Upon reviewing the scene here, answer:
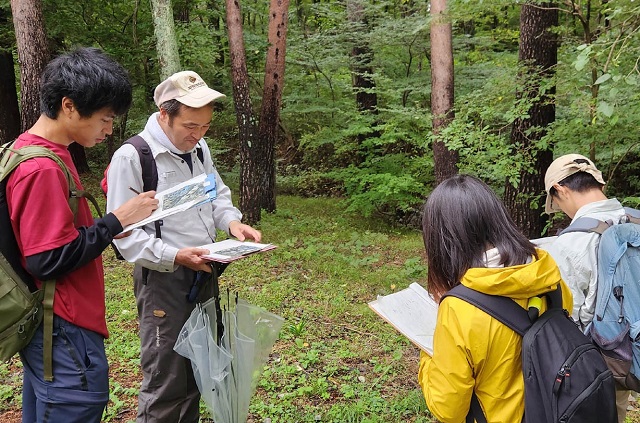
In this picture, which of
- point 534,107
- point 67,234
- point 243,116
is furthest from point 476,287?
point 243,116

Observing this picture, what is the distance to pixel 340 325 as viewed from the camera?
183 inches

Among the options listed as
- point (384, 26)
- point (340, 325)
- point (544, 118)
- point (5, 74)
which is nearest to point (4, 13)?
point (5, 74)

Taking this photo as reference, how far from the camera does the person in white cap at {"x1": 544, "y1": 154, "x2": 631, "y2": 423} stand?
2.21 meters

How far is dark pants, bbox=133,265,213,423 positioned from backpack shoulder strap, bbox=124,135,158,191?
419mm

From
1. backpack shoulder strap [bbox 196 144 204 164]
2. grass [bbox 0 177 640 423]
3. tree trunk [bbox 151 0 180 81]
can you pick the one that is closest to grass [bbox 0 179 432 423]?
grass [bbox 0 177 640 423]

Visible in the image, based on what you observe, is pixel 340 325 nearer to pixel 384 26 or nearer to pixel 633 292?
pixel 633 292

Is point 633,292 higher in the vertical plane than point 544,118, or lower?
lower

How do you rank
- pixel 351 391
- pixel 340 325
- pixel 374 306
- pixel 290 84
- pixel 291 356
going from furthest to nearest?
pixel 290 84, pixel 340 325, pixel 291 356, pixel 351 391, pixel 374 306

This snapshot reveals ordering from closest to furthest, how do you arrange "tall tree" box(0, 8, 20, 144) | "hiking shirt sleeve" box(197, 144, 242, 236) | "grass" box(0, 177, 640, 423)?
"hiking shirt sleeve" box(197, 144, 242, 236)
"grass" box(0, 177, 640, 423)
"tall tree" box(0, 8, 20, 144)

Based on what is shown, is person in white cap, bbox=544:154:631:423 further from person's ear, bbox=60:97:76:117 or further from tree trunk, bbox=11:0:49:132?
tree trunk, bbox=11:0:49:132

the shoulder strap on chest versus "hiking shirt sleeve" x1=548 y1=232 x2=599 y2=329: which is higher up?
the shoulder strap on chest

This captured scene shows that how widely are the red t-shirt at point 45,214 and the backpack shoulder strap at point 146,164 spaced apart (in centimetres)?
45

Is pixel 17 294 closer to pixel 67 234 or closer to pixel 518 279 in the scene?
pixel 67 234

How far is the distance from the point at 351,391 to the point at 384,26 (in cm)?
801
